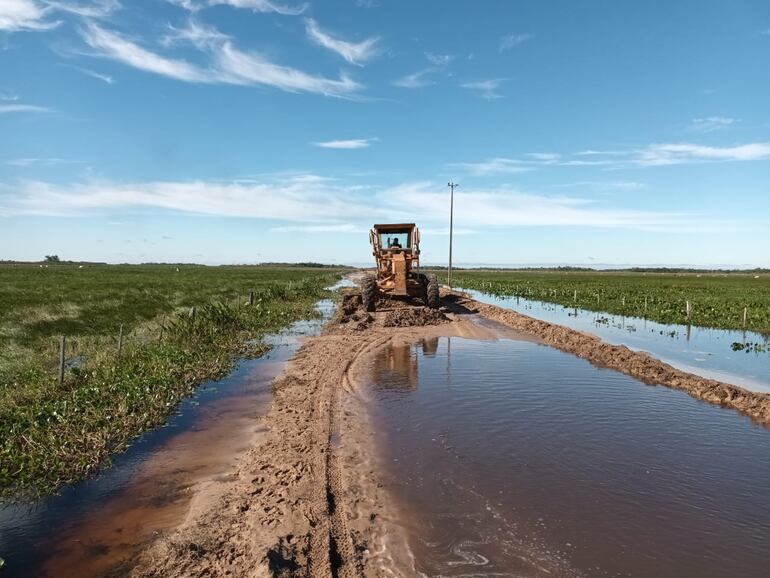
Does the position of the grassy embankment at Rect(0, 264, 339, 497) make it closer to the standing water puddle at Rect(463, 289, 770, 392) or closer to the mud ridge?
the mud ridge

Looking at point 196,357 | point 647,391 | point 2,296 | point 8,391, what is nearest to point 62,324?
point 196,357

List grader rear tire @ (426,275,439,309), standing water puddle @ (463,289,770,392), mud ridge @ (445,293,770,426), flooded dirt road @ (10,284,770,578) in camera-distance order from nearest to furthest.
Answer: flooded dirt road @ (10,284,770,578) < mud ridge @ (445,293,770,426) < standing water puddle @ (463,289,770,392) < grader rear tire @ (426,275,439,309)

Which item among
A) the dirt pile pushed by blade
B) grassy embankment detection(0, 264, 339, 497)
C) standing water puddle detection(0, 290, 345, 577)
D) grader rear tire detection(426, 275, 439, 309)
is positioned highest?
grader rear tire detection(426, 275, 439, 309)

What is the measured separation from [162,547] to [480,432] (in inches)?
177

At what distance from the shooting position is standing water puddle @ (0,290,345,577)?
14.2 ft

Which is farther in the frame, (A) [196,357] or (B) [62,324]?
(B) [62,324]

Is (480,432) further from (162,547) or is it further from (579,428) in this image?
(162,547)

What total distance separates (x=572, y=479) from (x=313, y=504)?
9.82 ft

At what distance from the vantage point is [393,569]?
159 inches

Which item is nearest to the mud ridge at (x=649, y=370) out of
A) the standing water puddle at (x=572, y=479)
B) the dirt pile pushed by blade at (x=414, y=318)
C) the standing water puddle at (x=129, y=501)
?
the standing water puddle at (x=572, y=479)

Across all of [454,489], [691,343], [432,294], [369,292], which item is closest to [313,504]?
[454,489]

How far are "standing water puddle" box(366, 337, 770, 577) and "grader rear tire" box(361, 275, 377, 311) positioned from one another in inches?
452

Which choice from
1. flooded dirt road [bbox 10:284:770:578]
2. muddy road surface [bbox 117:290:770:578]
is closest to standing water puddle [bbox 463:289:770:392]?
muddy road surface [bbox 117:290:770:578]

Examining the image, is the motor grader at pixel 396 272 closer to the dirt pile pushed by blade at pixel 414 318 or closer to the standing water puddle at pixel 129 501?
the dirt pile pushed by blade at pixel 414 318
